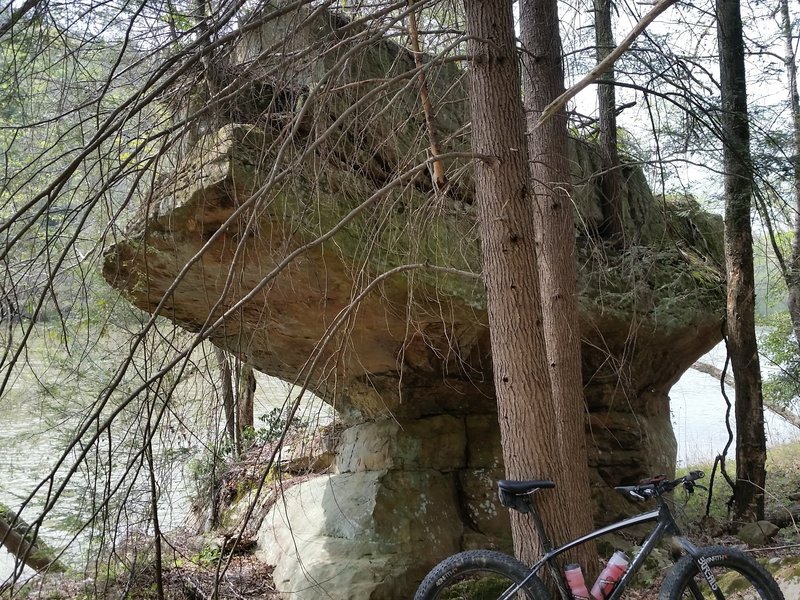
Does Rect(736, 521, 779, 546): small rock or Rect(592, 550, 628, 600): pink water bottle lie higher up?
Rect(592, 550, 628, 600): pink water bottle

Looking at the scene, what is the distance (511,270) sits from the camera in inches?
125

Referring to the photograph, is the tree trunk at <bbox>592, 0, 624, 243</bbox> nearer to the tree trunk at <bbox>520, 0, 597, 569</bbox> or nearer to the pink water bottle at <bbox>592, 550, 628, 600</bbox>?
the tree trunk at <bbox>520, 0, 597, 569</bbox>

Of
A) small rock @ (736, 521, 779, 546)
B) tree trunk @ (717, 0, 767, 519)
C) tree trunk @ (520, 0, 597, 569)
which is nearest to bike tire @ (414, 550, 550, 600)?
tree trunk @ (520, 0, 597, 569)

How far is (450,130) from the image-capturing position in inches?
234

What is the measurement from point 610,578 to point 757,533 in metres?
3.74

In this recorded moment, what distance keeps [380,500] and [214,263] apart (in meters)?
2.66

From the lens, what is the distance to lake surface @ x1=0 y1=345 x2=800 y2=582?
581cm

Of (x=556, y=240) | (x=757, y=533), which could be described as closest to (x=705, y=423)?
(x=757, y=533)

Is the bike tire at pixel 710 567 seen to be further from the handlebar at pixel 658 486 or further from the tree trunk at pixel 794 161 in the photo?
the tree trunk at pixel 794 161

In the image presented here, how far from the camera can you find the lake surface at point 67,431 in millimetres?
5807

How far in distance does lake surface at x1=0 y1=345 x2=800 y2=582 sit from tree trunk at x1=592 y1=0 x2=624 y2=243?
3.57 metres

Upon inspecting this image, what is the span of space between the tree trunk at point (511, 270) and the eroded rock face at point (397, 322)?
3.61 ft

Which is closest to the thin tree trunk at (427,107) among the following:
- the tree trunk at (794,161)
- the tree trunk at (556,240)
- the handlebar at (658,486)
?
the tree trunk at (556,240)

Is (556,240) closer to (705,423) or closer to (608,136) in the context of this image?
(608,136)
